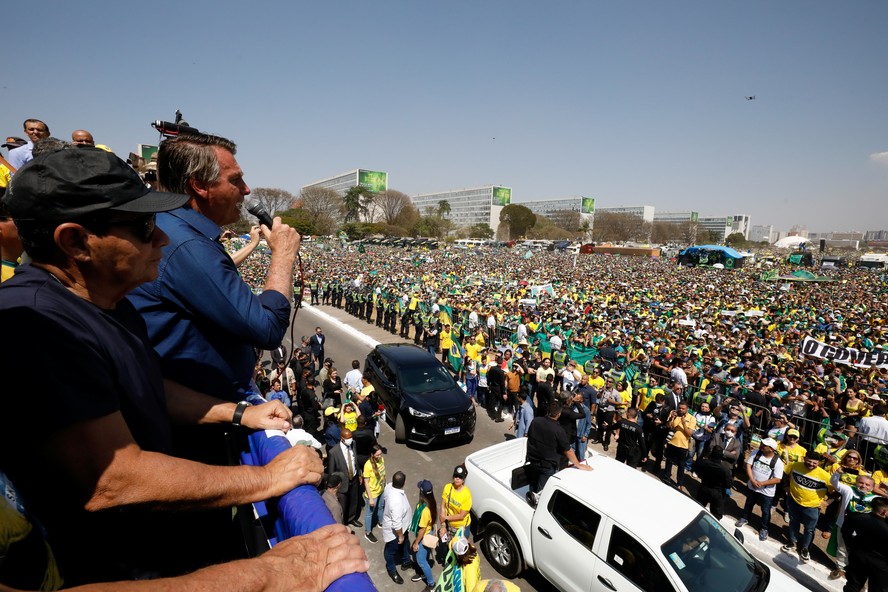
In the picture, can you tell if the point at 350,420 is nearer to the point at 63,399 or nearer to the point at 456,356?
the point at 456,356

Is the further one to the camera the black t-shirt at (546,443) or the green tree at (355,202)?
the green tree at (355,202)

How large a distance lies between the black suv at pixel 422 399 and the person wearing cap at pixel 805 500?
5499mm

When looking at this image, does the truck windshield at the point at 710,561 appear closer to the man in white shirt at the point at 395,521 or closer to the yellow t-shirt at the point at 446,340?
the man in white shirt at the point at 395,521

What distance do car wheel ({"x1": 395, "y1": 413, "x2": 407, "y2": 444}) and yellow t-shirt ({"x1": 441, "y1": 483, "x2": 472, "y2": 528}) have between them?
3.68 m

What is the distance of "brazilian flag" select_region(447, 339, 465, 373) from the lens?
47.9 feet

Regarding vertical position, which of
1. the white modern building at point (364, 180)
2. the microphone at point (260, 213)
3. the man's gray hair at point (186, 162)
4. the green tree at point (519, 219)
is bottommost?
the microphone at point (260, 213)

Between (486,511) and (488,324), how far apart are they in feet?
38.6

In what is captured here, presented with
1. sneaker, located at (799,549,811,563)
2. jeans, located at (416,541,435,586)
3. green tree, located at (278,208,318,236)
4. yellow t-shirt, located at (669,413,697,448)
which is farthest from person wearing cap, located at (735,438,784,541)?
green tree, located at (278,208,318,236)

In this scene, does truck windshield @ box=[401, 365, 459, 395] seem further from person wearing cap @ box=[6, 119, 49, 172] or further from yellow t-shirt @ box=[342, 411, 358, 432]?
person wearing cap @ box=[6, 119, 49, 172]

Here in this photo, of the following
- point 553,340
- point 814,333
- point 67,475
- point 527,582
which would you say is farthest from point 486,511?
point 814,333

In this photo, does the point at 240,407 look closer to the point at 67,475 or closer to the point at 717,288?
the point at 67,475

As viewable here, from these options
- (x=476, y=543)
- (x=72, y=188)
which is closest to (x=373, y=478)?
(x=476, y=543)

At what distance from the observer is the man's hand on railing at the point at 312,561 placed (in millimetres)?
972

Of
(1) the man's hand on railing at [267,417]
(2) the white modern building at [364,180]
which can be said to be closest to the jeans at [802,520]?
(1) the man's hand on railing at [267,417]
